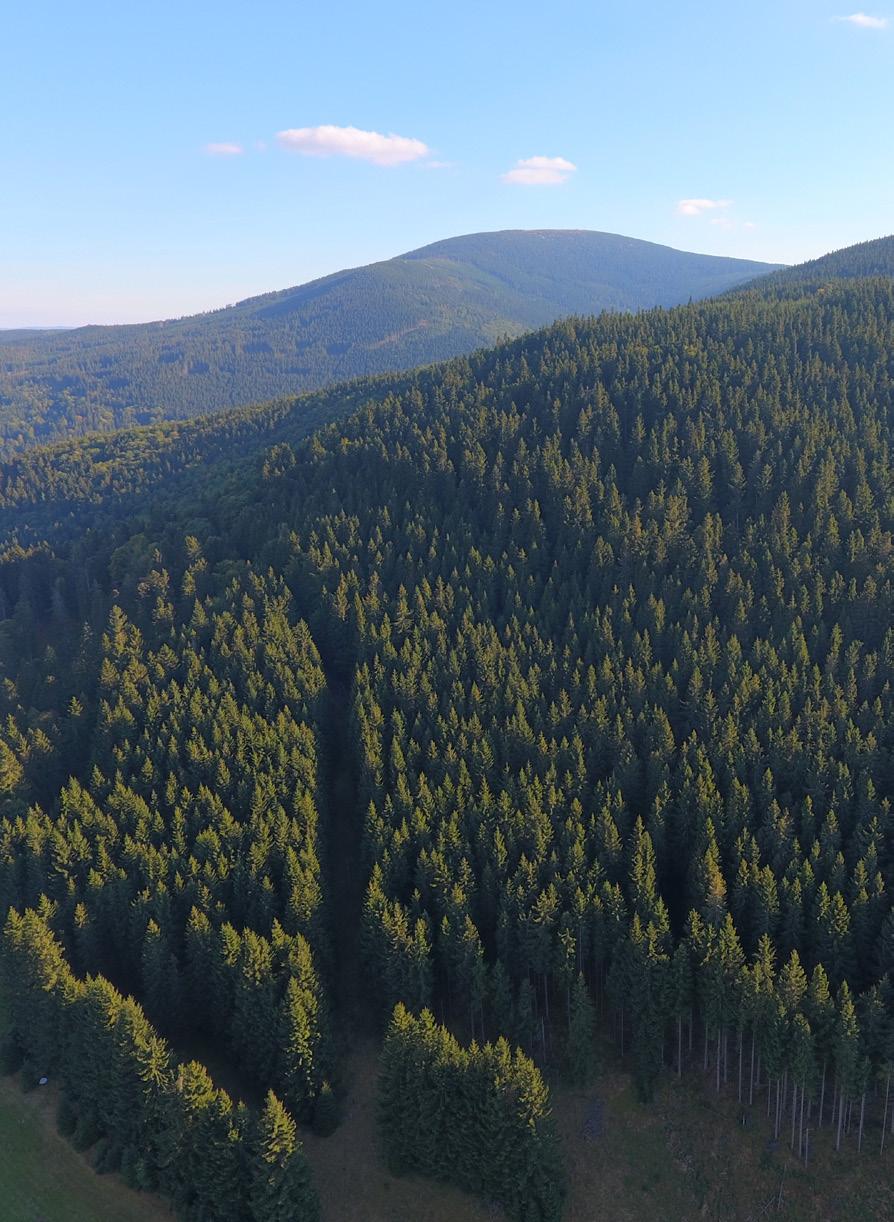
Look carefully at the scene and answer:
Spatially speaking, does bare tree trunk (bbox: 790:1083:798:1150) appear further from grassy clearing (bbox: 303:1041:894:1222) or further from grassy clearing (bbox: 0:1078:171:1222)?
grassy clearing (bbox: 0:1078:171:1222)

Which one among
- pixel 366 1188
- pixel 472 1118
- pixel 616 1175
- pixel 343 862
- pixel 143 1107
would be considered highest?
pixel 143 1107

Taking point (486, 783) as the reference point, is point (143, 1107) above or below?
below

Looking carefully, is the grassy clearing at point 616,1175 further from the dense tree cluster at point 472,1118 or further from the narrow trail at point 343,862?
the narrow trail at point 343,862

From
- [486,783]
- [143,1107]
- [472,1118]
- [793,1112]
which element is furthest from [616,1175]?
[143,1107]

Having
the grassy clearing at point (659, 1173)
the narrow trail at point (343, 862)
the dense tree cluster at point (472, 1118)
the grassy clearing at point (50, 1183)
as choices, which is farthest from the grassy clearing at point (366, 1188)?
the grassy clearing at point (50, 1183)

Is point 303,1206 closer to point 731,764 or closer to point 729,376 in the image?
point 731,764

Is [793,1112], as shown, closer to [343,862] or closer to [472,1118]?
[472,1118]
